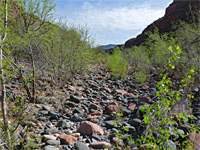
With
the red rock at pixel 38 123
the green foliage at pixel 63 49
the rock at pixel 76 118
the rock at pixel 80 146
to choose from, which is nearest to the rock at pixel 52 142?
the rock at pixel 80 146

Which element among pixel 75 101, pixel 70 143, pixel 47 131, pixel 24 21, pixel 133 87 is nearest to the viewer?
pixel 70 143

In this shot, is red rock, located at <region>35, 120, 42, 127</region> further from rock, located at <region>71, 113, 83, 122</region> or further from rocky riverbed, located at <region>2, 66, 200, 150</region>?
rock, located at <region>71, 113, 83, 122</region>

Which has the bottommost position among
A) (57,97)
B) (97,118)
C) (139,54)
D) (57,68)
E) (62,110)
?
(97,118)

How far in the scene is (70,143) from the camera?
3.41m

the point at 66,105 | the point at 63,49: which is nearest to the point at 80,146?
the point at 66,105

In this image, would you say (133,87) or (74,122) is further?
(133,87)

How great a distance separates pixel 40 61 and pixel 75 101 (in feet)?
7.96

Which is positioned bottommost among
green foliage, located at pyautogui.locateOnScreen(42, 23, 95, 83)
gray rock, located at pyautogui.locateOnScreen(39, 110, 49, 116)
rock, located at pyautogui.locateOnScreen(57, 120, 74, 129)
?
rock, located at pyautogui.locateOnScreen(57, 120, 74, 129)

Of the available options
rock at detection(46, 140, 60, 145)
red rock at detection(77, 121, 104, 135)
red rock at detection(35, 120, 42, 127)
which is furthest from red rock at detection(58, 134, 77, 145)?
red rock at detection(35, 120, 42, 127)

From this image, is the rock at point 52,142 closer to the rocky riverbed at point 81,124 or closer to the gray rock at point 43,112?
the rocky riverbed at point 81,124

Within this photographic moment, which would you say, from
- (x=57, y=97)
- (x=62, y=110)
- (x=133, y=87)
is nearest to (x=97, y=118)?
(x=62, y=110)

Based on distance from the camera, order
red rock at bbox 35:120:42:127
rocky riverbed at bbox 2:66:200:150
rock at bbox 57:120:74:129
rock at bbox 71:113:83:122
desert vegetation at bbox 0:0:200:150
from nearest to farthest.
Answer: desert vegetation at bbox 0:0:200:150 → rocky riverbed at bbox 2:66:200:150 → red rock at bbox 35:120:42:127 → rock at bbox 57:120:74:129 → rock at bbox 71:113:83:122

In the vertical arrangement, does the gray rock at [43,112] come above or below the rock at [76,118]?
above

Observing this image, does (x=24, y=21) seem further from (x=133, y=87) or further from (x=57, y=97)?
(x=133, y=87)
